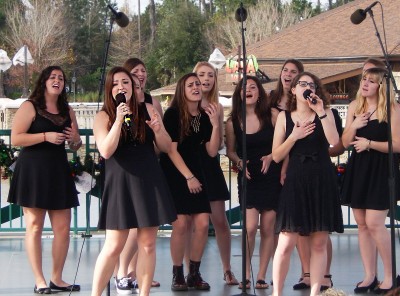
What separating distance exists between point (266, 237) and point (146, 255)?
4.71ft

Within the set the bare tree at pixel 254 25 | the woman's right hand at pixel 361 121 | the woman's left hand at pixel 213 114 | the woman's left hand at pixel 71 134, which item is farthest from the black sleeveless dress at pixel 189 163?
the bare tree at pixel 254 25

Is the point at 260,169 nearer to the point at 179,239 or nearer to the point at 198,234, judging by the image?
the point at 198,234

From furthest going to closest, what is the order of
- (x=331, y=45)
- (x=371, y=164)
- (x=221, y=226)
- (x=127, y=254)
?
(x=331, y=45) < (x=221, y=226) < (x=127, y=254) < (x=371, y=164)

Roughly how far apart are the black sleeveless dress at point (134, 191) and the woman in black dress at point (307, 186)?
923 millimetres

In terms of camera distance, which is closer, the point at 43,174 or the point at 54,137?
Result: the point at 54,137

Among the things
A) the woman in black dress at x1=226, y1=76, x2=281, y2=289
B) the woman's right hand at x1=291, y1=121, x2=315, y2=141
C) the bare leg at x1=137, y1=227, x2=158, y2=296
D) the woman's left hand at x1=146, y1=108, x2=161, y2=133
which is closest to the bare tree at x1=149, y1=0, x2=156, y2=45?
the woman in black dress at x1=226, y1=76, x2=281, y2=289

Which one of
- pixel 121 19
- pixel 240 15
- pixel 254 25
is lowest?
pixel 240 15

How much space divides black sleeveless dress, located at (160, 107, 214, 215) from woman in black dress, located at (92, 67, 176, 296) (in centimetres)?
93

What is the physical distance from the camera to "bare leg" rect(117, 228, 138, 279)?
7.27 metres

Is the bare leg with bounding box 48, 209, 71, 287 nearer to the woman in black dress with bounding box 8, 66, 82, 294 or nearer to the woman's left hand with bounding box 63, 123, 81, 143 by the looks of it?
the woman in black dress with bounding box 8, 66, 82, 294

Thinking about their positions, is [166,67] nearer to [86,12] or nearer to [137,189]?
[86,12]

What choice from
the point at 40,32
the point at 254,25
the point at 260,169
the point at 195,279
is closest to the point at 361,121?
the point at 260,169

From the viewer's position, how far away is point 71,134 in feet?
23.6

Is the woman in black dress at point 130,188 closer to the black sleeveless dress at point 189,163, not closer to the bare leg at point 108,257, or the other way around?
the bare leg at point 108,257
